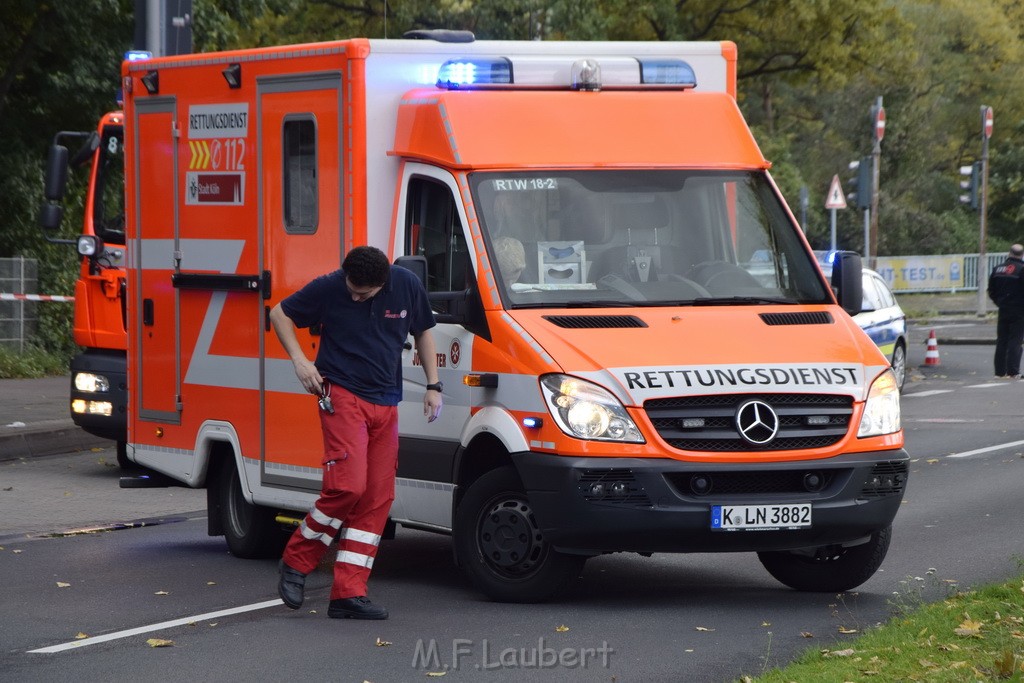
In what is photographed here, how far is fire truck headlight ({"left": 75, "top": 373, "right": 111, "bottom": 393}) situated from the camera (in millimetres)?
14656

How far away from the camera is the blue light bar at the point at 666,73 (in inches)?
366

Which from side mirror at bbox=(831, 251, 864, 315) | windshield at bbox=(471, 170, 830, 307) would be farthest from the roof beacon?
side mirror at bbox=(831, 251, 864, 315)

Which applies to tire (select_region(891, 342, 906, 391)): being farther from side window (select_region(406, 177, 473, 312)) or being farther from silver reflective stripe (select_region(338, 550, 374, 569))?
silver reflective stripe (select_region(338, 550, 374, 569))

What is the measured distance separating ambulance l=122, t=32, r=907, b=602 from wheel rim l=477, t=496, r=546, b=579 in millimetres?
14

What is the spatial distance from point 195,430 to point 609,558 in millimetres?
2504

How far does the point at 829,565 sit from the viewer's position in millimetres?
8648

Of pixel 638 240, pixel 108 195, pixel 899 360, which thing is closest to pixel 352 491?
pixel 638 240

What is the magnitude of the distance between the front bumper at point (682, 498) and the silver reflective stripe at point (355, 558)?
785 mm

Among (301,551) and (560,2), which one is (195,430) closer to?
(301,551)

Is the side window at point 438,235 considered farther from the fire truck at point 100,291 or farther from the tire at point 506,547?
the fire truck at point 100,291

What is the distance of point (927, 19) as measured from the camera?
6788 centimetres

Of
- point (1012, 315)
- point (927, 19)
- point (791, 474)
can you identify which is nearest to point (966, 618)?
point (791, 474)

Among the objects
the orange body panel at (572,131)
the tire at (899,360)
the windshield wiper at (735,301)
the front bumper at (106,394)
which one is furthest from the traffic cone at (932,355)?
the windshield wiper at (735,301)

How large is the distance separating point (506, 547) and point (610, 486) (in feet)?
2.34
